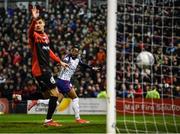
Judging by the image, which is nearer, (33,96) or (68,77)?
(68,77)

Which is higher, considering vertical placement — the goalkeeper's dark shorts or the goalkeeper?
the goalkeeper's dark shorts

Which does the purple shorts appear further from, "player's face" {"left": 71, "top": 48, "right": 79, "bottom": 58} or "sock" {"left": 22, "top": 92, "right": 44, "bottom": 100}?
"sock" {"left": 22, "top": 92, "right": 44, "bottom": 100}

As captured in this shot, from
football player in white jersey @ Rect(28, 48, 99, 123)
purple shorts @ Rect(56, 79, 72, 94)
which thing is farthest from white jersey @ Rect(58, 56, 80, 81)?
purple shorts @ Rect(56, 79, 72, 94)

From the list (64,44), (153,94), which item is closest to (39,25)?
(153,94)

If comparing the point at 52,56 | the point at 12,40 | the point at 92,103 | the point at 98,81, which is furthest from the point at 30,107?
the point at 52,56

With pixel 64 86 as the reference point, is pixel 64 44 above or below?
above

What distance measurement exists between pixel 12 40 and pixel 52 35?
2077 millimetres

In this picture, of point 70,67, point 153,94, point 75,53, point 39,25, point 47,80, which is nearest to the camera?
point 39,25

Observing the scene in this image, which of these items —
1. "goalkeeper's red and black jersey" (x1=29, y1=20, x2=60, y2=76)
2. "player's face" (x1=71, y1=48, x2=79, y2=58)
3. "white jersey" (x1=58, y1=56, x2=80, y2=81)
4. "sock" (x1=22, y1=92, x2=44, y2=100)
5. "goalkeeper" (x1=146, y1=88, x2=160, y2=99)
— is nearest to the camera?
"goalkeeper's red and black jersey" (x1=29, y1=20, x2=60, y2=76)

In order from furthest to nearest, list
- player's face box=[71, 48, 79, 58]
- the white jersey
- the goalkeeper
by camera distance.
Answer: the goalkeeper → the white jersey → player's face box=[71, 48, 79, 58]

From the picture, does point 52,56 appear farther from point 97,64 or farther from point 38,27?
point 97,64

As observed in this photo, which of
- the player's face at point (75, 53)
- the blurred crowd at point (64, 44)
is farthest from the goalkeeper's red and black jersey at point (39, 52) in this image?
the blurred crowd at point (64, 44)

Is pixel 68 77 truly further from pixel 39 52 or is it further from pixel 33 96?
pixel 33 96

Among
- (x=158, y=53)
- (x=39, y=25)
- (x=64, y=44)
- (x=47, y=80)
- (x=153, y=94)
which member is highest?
(x=39, y=25)
